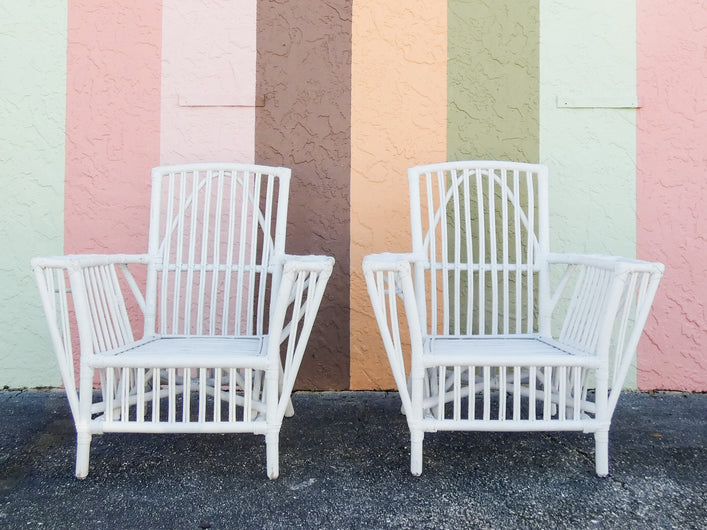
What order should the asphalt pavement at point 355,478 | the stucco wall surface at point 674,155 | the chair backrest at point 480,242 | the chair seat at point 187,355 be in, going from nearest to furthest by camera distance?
1. the asphalt pavement at point 355,478
2. the chair seat at point 187,355
3. the chair backrest at point 480,242
4. the stucco wall surface at point 674,155

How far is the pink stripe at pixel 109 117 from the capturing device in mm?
2332

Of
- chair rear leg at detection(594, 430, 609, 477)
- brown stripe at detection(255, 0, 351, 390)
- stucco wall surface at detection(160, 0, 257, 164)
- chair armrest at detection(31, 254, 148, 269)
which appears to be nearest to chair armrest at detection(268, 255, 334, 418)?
chair armrest at detection(31, 254, 148, 269)

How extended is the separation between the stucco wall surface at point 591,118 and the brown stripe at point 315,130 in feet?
3.00

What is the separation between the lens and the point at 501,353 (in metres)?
1.58

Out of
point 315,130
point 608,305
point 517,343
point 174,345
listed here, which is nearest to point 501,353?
point 517,343

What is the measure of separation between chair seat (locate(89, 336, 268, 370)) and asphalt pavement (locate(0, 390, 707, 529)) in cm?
36

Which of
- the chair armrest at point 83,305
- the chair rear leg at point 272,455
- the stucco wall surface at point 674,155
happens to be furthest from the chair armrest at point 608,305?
the chair armrest at point 83,305

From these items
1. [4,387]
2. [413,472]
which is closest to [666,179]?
[413,472]

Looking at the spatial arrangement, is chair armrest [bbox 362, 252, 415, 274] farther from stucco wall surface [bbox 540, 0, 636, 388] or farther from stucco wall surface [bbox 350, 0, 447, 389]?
stucco wall surface [bbox 540, 0, 636, 388]

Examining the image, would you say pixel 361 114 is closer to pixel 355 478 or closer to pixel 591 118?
pixel 591 118

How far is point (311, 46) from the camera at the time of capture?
2.33 m

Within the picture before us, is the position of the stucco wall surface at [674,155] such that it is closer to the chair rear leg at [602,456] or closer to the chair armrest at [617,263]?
the chair armrest at [617,263]

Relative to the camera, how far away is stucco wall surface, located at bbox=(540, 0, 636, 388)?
2.33 meters

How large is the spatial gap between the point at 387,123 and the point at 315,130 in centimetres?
33
